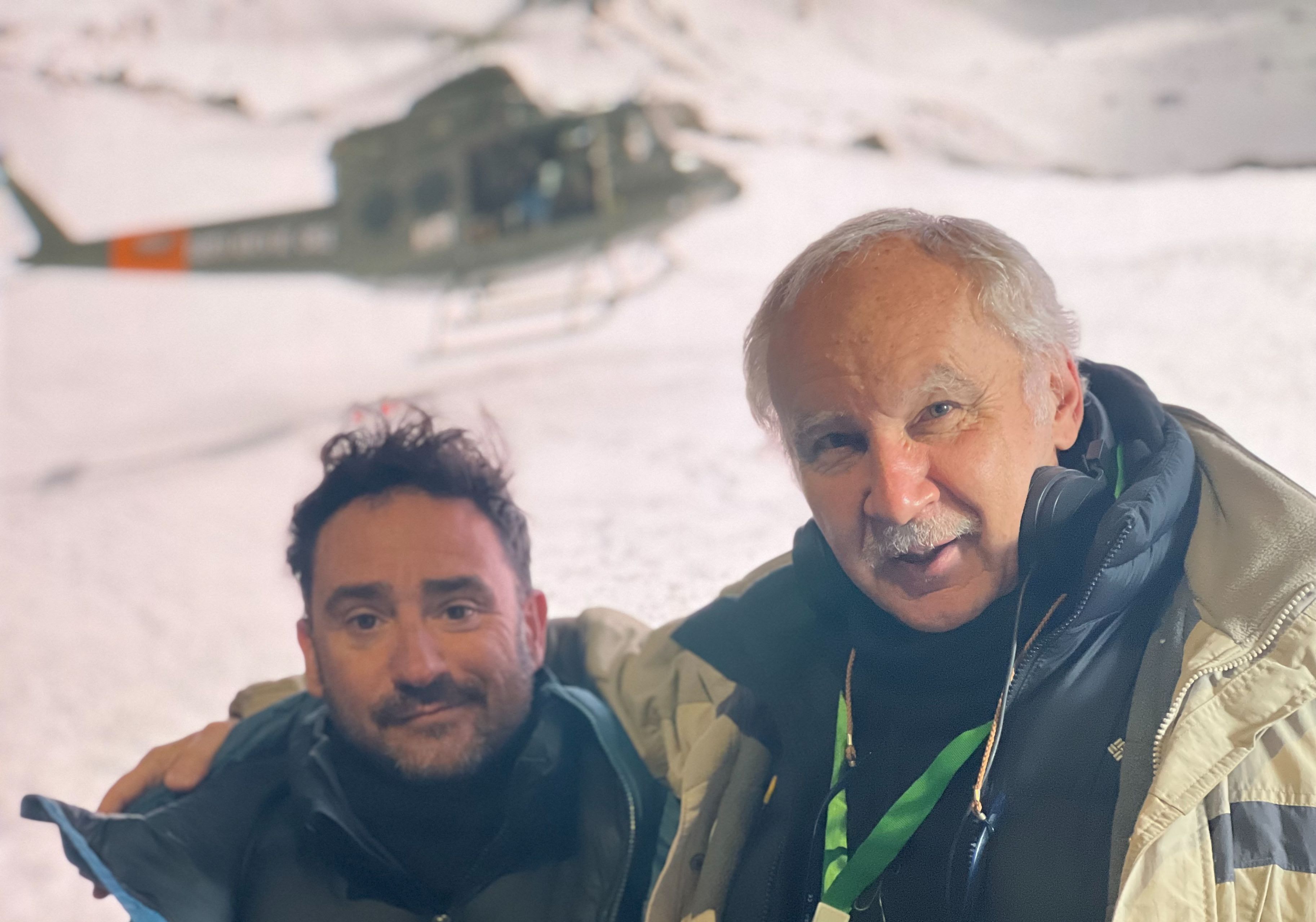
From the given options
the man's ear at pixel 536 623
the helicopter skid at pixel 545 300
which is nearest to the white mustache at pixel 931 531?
the man's ear at pixel 536 623

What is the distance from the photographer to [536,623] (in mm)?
1465

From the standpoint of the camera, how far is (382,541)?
4.67 ft

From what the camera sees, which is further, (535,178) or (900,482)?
(535,178)

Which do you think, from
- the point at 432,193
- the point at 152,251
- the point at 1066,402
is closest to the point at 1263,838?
the point at 1066,402

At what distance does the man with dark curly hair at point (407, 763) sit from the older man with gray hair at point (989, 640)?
0.18 meters

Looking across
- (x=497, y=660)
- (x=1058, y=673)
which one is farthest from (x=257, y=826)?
(x=1058, y=673)

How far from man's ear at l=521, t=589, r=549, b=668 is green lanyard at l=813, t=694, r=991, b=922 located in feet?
1.89

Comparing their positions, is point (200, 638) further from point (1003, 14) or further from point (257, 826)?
point (1003, 14)

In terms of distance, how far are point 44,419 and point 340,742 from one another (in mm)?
1423

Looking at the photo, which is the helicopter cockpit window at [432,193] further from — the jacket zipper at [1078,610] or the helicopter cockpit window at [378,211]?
the jacket zipper at [1078,610]

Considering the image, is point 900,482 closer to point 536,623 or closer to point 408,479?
point 536,623

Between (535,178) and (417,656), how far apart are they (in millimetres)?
1414

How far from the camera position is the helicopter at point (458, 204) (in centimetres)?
237

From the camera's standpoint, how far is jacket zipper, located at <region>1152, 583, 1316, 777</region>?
839 millimetres
